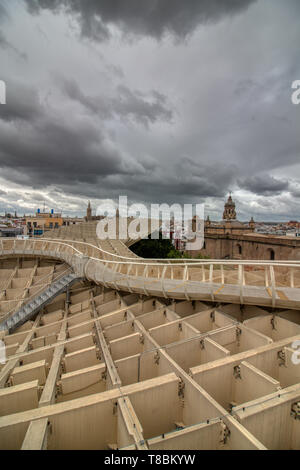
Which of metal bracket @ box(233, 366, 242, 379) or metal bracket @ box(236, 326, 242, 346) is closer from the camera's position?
metal bracket @ box(233, 366, 242, 379)

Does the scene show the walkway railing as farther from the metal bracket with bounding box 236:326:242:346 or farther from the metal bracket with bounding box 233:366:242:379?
the metal bracket with bounding box 233:366:242:379

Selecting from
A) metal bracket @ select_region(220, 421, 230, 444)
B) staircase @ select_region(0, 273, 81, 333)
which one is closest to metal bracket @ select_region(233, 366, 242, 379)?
metal bracket @ select_region(220, 421, 230, 444)

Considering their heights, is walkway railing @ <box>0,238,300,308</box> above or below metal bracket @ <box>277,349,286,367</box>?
above

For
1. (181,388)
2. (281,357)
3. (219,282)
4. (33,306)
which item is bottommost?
(33,306)

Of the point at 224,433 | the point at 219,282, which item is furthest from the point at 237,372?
the point at 219,282

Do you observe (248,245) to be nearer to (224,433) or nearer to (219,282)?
(219,282)

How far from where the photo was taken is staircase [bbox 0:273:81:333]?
13.9 metres

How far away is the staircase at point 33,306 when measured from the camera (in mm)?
13938

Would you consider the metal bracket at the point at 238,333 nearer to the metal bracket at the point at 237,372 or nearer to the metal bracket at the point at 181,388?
the metal bracket at the point at 237,372

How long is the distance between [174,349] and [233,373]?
205cm

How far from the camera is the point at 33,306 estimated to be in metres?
14.6

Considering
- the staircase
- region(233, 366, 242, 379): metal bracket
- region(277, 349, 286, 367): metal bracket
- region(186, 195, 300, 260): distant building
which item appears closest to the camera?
region(233, 366, 242, 379): metal bracket

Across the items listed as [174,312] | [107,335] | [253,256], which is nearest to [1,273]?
[107,335]
